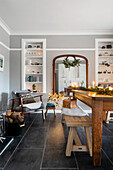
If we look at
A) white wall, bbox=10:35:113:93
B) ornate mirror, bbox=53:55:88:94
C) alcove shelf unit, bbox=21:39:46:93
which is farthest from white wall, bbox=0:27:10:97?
ornate mirror, bbox=53:55:88:94

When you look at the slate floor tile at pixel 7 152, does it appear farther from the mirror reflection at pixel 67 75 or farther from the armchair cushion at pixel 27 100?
the mirror reflection at pixel 67 75

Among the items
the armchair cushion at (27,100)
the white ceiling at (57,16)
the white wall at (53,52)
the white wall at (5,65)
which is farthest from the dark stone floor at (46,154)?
the white ceiling at (57,16)

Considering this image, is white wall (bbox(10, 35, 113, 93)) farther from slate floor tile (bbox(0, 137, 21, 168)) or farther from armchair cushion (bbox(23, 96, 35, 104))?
slate floor tile (bbox(0, 137, 21, 168))

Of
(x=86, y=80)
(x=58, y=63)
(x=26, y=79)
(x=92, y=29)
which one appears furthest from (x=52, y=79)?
(x=92, y=29)

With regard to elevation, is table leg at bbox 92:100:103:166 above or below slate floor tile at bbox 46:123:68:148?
above

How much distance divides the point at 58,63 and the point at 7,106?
240 cm

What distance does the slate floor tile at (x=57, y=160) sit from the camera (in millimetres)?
1387

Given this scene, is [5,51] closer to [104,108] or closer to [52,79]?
[52,79]

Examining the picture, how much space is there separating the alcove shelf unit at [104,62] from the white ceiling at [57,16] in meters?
0.46

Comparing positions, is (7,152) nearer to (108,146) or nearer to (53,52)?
(108,146)

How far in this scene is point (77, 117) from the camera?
172 cm

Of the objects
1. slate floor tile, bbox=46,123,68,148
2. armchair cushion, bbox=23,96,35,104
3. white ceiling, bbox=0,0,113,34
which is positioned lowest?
slate floor tile, bbox=46,123,68,148

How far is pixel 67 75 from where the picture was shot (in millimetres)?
4074

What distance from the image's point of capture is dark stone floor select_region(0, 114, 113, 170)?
1371 millimetres
